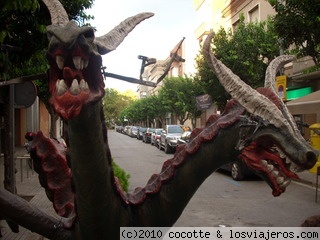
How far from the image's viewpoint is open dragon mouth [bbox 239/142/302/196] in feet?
6.15

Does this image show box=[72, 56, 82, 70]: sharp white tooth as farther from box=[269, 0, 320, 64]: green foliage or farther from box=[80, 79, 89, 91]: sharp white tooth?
box=[269, 0, 320, 64]: green foliage

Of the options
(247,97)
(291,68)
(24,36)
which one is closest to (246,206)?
(24,36)

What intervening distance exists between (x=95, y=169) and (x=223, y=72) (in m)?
0.78

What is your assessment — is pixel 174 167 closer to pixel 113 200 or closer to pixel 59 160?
pixel 113 200

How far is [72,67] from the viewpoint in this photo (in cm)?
142

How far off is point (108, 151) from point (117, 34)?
0.55 m

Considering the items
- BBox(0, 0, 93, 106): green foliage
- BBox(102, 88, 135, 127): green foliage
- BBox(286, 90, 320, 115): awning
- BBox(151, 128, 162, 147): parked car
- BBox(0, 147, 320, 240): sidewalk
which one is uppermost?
BBox(102, 88, 135, 127): green foliage

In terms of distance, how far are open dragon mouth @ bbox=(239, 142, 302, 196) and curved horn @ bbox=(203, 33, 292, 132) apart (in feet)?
0.54

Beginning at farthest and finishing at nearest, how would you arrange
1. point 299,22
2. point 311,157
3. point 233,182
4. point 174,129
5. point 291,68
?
point 174,129 < point 291,68 < point 233,182 < point 299,22 < point 311,157

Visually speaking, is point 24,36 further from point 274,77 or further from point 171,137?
point 171,137

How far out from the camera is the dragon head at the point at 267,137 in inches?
70.7

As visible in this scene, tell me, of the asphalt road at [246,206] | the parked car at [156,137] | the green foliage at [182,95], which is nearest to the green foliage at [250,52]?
the asphalt road at [246,206]

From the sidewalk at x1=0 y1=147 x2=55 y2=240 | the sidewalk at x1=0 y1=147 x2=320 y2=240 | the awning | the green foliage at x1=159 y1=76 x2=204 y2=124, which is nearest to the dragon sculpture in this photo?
the sidewalk at x1=0 y1=147 x2=320 y2=240

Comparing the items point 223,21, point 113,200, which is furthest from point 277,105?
point 223,21
